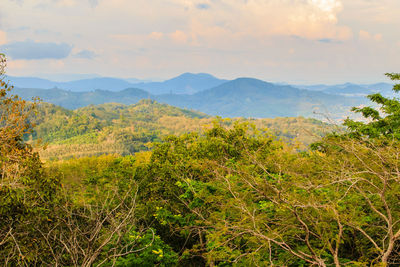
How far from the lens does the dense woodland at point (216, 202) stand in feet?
14.5

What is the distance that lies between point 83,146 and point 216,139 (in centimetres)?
13406

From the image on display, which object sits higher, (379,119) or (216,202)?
(379,119)

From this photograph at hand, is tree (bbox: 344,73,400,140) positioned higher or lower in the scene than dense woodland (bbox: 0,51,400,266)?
higher

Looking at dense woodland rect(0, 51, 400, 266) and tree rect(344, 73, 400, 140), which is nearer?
dense woodland rect(0, 51, 400, 266)

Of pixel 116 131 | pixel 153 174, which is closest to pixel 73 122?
pixel 116 131

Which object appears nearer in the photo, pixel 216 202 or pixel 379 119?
pixel 216 202

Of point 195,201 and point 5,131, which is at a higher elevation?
point 5,131

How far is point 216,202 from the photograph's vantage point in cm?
707

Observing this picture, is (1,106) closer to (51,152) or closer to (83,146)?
(51,152)

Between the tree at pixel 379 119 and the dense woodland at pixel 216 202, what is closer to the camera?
the dense woodland at pixel 216 202

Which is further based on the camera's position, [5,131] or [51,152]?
[51,152]

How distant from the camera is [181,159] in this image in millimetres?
13523

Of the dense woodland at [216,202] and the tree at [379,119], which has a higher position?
the tree at [379,119]

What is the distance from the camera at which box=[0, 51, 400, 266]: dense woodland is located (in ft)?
14.5
